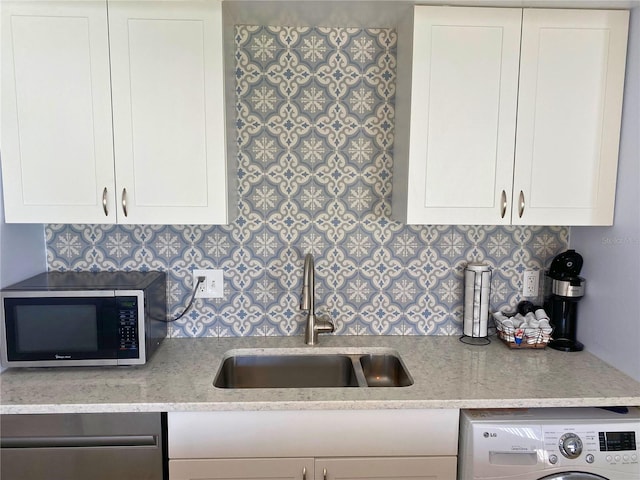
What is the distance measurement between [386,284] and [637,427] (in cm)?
100

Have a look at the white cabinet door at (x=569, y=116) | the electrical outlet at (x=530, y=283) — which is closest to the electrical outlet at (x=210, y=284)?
the white cabinet door at (x=569, y=116)

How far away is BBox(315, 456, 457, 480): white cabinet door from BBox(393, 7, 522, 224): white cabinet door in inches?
32.4

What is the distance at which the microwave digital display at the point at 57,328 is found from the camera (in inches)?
60.4

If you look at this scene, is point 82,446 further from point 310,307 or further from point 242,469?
point 310,307

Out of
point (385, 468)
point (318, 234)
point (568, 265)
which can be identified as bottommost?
point (385, 468)

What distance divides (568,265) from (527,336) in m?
0.35

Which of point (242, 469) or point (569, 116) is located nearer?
point (242, 469)

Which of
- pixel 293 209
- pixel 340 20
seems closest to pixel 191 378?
pixel 293 209

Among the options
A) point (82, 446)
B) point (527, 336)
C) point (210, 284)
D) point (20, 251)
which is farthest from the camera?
point (210, 284)

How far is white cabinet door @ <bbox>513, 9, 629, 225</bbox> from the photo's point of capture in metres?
1.57

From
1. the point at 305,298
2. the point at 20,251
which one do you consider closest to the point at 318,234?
the point at 305,298

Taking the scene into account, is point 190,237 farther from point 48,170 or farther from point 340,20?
point 340,20

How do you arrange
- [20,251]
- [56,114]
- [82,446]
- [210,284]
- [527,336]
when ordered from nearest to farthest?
[82,446] < [56,114] < [20,251] < [527,336] < [210,284]

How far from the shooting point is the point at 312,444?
1.41m
